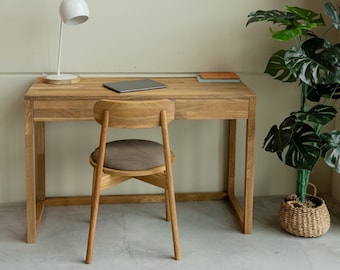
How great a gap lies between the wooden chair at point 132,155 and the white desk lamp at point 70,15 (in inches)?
18.0

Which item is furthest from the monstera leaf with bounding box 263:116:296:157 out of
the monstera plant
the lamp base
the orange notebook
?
the lamp base

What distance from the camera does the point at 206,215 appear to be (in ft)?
11.7

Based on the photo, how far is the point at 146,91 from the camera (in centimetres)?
320

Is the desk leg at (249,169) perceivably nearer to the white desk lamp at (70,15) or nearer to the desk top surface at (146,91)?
the desk top surface at (146,91)

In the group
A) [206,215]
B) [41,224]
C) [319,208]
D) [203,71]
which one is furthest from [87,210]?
[319,208]

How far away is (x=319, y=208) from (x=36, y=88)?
1615mm

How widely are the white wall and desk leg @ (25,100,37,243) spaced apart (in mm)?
528

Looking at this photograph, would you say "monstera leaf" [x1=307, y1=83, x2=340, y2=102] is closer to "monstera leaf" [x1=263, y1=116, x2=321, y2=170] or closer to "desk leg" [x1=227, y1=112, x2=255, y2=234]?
"monstera leaf" [x1=263, y1=116, x2=321, y2=170]

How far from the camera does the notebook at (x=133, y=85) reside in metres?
3.19

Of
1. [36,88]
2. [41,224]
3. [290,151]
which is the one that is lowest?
[41,224]

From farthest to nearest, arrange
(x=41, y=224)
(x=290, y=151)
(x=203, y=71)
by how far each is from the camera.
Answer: (x=203, y=71) → (x=41, y=224) → (x=290, y=151)

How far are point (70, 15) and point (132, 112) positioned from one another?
69cm

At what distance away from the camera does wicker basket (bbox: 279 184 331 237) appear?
326cm

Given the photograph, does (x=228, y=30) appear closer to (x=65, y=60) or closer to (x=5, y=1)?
(x=65, y=60)
